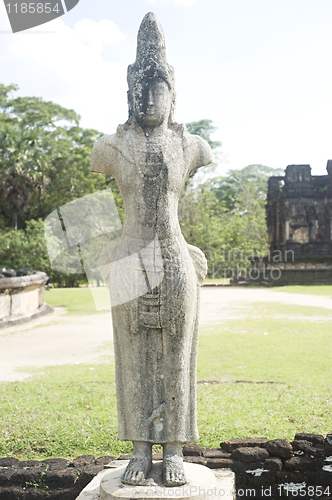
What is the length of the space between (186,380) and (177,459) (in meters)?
0.43

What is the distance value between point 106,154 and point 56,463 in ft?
7.06

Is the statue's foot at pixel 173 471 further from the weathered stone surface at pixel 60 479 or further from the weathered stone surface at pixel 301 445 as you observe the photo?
the weathered stone surface at pixel 301 445

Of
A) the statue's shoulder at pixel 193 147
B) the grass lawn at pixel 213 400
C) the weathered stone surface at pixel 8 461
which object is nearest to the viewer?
the statue's shoulder at pixel 193 147

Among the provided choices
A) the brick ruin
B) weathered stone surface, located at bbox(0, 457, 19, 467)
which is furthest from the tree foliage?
weathered stone surface, located at bbox(0, 457, 19, 467)

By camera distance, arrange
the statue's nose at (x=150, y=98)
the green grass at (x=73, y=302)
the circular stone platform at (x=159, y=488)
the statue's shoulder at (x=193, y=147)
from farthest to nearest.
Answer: the green grass at (x=73, y=302) → the statue's shoulder at (x=193, y=147) → the statue's nose at (x=150, y=98) → the circular stone platform at (x=159, y=488)

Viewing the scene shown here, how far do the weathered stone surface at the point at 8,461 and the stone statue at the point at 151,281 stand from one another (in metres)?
1.12

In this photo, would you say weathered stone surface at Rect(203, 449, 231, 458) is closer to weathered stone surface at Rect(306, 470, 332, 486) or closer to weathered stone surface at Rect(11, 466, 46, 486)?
weathered stone surface at Rect(306, 470, 332, 486)

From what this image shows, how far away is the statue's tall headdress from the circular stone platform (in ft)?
7.12

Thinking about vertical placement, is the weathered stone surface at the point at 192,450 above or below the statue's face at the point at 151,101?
below

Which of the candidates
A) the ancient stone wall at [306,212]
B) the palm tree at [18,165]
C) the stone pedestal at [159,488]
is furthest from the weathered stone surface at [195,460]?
the ancient stone wall at [306,212]

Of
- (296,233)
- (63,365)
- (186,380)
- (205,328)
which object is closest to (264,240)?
(296,233)

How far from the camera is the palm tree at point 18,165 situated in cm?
2505

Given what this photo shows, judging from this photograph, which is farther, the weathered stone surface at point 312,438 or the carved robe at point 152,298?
the weathered stone surface at point 312,438

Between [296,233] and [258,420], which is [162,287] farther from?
[296,233]
